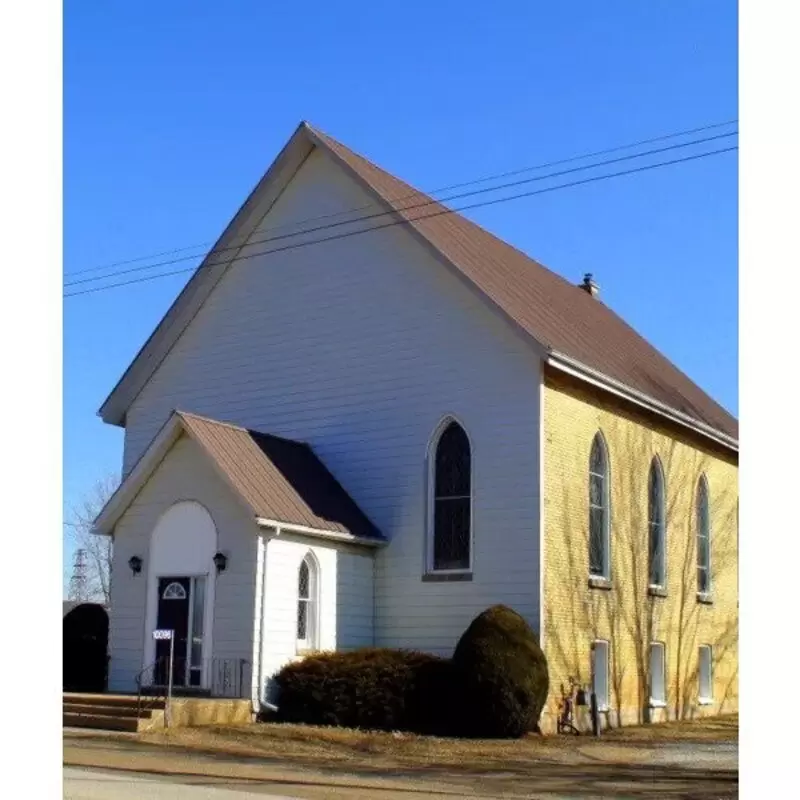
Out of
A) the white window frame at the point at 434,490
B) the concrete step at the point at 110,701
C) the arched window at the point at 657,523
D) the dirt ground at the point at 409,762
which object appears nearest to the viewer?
the dirt ground at the point at 409,762

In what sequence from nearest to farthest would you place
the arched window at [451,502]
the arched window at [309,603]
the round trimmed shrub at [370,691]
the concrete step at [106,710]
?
the concrete step at [106,710], the round trimmed shrub at [370,691], the arched window at [309,603], the arched window at [451,502]

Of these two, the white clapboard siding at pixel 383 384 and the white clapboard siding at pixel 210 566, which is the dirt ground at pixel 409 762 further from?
the white clapboard siding at pixel 383 384

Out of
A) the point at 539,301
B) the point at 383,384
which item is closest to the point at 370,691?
the point at 383,384

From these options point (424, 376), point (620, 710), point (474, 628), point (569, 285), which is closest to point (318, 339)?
point (424, 376)

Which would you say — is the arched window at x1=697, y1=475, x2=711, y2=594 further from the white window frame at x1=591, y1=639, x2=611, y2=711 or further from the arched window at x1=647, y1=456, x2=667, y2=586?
the white window frame at x1=591, y1=639, x2=611, y2=711

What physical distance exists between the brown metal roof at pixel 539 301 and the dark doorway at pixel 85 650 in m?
10.6

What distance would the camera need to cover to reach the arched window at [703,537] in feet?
99.2

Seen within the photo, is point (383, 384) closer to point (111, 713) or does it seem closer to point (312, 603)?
point (312, 603)

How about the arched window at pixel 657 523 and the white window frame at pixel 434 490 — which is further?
the arched window at pixel 657 523

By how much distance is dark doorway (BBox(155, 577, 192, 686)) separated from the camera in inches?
914

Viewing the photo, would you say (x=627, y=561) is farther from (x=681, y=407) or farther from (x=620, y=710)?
(x=681, y=407)

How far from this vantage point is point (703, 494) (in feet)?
100

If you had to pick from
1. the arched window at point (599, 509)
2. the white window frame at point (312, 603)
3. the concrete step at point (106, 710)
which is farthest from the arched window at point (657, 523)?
the concrete step at point (106, 710)

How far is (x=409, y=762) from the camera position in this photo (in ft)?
56.3
